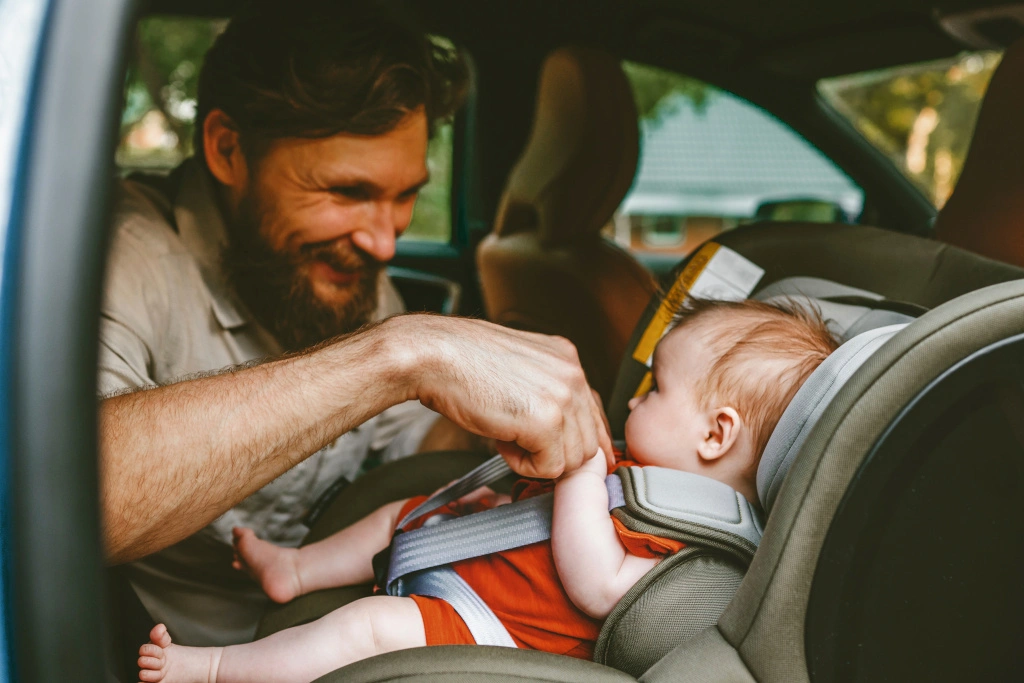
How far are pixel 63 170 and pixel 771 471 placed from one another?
2.66 ft

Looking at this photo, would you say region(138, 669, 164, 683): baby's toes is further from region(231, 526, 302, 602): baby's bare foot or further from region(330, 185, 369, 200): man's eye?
region(330, 185, 369, 200): man's eye

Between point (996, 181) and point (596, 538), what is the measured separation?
98cm

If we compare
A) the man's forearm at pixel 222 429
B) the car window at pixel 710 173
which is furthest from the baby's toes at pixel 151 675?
the car window at pixel 710 173

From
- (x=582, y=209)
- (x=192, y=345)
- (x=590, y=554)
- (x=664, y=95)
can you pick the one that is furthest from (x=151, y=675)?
(x=664, y=95)

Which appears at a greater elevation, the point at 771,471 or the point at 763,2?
the point at 763,2

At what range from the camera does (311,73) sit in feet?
5.36

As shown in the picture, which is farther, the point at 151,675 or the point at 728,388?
the point at 728,388

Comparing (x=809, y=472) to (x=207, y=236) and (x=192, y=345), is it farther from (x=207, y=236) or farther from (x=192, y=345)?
(x=207, y=236)

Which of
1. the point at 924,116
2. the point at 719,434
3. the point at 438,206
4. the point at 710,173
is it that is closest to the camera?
the point at 719,434

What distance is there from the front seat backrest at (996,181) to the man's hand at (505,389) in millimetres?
837

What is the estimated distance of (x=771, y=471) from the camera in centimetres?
98

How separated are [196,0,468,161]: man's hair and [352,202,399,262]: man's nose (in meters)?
0.16

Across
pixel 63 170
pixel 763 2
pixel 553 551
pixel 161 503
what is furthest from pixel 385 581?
pixel 763 2

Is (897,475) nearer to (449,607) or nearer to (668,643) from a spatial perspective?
(668,643)
